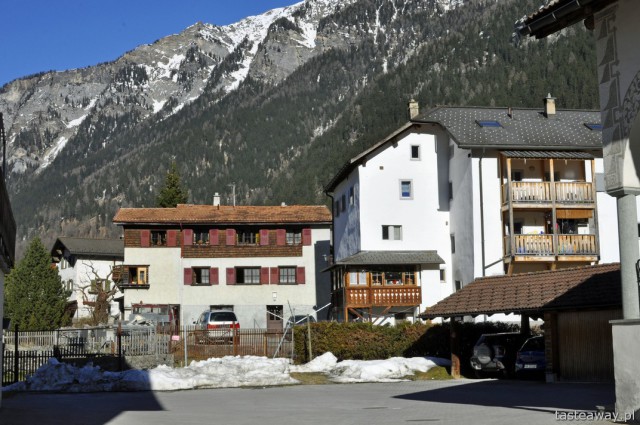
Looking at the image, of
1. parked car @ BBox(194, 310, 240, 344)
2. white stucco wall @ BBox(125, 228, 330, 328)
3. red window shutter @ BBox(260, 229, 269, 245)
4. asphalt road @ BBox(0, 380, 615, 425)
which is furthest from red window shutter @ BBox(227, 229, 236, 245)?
asphalt road @ BBox(0, 380, 615, 425)

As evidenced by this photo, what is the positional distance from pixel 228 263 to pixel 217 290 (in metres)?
2.16

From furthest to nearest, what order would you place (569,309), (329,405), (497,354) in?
(497,354), (569,309), (329,405)

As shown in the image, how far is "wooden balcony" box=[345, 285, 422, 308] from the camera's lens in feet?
179

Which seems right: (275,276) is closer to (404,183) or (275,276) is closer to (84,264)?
(404,183)

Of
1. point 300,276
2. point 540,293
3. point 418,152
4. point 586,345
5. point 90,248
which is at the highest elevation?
point 418,152

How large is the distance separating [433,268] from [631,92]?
4046 centimetres

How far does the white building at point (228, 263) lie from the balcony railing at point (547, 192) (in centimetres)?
2225

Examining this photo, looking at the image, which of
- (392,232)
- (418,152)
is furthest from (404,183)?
(392,232)

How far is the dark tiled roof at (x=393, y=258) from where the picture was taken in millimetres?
54781

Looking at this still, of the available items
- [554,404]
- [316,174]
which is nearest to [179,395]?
[554,404]

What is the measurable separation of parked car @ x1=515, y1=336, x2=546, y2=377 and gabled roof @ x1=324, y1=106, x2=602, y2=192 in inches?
800

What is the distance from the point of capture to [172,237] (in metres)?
70.9

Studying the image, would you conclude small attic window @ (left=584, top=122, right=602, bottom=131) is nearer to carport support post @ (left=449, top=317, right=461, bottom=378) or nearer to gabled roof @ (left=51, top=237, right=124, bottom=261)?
carport support post @ (left=449, top=317, right=461, bottom=378)

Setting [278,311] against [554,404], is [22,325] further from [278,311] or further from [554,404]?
[554,404]
